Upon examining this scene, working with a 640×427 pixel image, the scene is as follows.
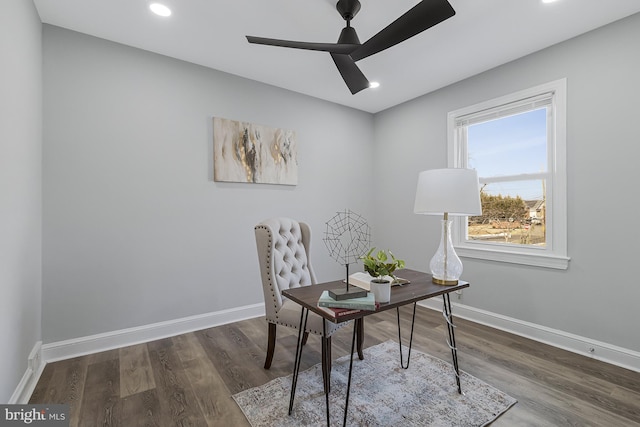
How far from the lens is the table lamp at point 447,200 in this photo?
1846 millimetres

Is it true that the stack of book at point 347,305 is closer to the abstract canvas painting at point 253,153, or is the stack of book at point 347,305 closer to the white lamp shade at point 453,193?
the white lamp shade at point 453,193

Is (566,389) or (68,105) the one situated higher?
(68,105)

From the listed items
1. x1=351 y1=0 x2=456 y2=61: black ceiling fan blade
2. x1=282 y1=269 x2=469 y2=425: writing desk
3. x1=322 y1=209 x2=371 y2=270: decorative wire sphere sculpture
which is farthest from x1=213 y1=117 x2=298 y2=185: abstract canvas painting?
x1=282 y1=269 x2=469 y2=425: writing desk

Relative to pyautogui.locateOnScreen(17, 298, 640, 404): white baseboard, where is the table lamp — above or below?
above

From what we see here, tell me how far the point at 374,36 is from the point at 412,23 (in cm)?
24

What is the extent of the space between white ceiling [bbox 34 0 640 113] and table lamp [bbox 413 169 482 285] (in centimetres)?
124

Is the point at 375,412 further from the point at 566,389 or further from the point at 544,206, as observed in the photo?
the point at 544,206

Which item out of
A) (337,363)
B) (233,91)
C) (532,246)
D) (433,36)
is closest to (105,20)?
A: (233,91)

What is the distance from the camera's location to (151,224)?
2658 millimetres

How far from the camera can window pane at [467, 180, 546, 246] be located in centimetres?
274

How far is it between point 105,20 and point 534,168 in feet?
12.6

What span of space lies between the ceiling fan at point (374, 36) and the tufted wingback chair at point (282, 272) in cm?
123
